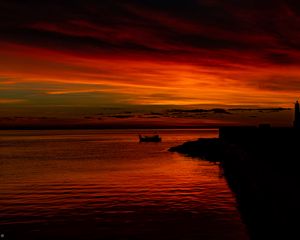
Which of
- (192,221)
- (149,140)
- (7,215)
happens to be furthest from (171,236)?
(149,140)

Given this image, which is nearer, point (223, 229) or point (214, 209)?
point (223, 229)

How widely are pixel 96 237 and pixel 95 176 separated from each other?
93.3 feet

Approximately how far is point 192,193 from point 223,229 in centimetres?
1280

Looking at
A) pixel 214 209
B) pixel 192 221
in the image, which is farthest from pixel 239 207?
pixel 192 221

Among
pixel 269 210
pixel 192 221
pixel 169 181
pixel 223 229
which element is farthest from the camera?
pixel 169 181

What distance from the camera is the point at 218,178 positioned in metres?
46.2

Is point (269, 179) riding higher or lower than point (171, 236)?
higher

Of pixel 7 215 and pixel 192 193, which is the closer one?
pixel 7 215

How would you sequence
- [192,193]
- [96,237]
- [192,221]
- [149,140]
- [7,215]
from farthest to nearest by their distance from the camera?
[149,140] < [192,193] < [7,215] < [192,221] < [96,237]

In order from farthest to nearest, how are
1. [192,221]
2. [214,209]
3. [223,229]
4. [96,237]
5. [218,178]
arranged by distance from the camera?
[218,178] → [214,209] → [192,221] → [223,229] → [96,237]

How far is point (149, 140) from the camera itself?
16150 cm

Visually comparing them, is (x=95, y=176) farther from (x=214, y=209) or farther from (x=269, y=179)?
(x=269, y=179)

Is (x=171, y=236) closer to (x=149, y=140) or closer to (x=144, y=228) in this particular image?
(x=144, y=228)

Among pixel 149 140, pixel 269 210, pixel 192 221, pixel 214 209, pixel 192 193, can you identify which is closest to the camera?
pixel 269 210
